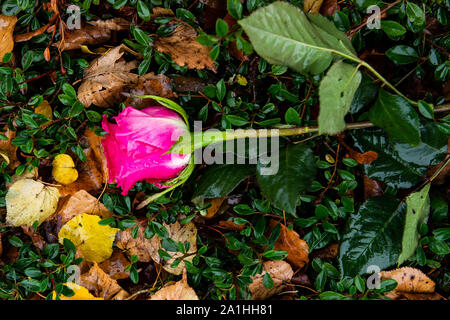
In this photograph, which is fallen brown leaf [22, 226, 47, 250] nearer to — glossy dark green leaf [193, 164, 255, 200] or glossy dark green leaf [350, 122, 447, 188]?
glossy dark green leaf [193, 164, 255, 200]

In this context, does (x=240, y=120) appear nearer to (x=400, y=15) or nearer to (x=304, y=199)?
(x=304, y=199)

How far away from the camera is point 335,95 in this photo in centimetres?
69

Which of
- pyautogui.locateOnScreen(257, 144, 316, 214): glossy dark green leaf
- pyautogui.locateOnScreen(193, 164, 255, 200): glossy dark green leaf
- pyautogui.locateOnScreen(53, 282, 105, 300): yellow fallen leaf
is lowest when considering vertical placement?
pyautogui.locateOnScreen(53, 282, 105, 300): yellow fallen leaf

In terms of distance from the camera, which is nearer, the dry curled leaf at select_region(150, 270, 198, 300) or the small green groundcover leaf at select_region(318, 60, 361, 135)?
the small green groundcover leaf at select_region(318, 60, 361, 135)

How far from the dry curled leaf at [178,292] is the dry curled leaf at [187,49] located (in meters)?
0.53

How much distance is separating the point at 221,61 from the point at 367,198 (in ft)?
1.67

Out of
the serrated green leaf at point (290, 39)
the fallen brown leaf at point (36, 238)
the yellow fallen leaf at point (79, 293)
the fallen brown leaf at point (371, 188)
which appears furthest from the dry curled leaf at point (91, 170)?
the fallen brown leaf at point (371, 188)

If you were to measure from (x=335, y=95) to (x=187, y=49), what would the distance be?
16.9 inches

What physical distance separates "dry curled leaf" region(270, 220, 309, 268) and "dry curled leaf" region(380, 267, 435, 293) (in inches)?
7.6

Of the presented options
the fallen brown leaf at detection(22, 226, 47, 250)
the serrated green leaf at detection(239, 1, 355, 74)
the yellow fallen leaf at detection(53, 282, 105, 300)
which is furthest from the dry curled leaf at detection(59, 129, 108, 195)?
the serrated green leaf at detection(239, 1, 355, 74)

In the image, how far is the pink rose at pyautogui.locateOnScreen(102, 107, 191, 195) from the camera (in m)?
0.78

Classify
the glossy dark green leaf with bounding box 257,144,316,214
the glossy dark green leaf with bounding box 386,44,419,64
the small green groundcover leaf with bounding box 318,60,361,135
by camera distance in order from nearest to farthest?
the small green groundcover leaf with bounding box 318,60,361,135
the glossy dark green leaf with bounding box 257,144,316,214
the glossy dark green leaf with bounding box 386,44,419,64

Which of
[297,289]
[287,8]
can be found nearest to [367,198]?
[297,289]
